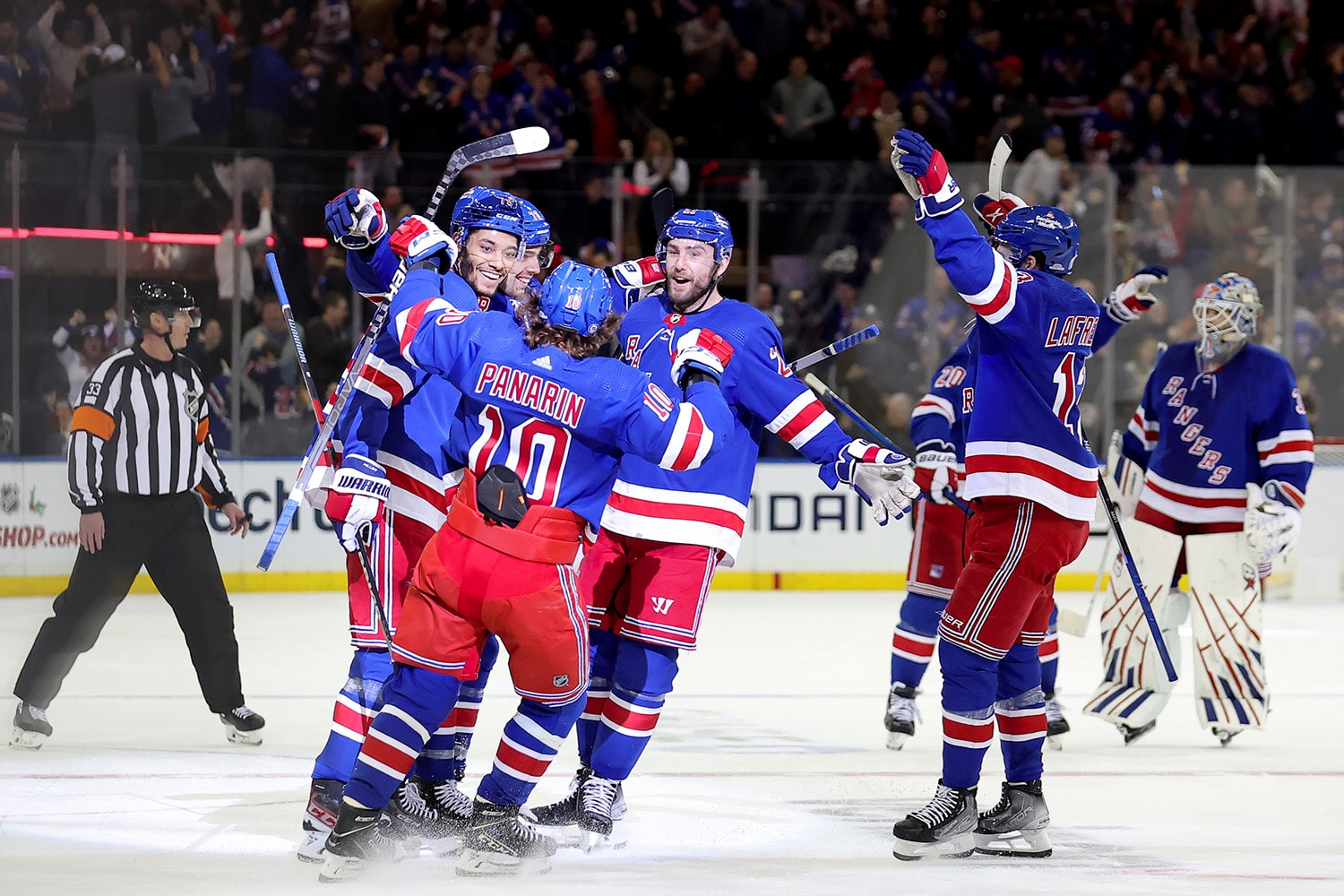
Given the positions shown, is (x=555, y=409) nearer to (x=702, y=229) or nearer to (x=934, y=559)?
(x=702, y=229)

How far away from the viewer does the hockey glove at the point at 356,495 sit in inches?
159

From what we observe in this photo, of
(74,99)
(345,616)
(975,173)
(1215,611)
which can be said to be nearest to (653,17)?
(975,173)

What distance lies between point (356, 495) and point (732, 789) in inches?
56.7

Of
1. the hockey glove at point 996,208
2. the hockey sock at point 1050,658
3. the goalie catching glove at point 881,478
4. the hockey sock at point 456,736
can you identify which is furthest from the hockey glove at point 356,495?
the hockey sock at point 1050,658

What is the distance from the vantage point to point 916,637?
5.75m

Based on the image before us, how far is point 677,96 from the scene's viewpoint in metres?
12.0

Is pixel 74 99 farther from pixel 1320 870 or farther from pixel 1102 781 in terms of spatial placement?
pixel 1320 870

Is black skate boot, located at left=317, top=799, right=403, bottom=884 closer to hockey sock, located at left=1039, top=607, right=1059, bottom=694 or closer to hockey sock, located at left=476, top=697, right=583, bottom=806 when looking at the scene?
hockey sock, located at left=476, top=697, right=583, bottom=806

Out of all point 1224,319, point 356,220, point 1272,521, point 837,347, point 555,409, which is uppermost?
point 356,220

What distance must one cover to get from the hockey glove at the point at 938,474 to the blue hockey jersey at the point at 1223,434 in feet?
2.35

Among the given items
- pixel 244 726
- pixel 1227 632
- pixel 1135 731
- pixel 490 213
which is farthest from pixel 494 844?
pixel 1227 632

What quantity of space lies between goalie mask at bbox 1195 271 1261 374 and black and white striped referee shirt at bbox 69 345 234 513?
3154 mm

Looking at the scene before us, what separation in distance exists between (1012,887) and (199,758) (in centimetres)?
250

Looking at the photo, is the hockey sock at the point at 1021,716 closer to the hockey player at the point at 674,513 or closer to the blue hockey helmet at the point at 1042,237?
the hockey player at the point at 674,513
